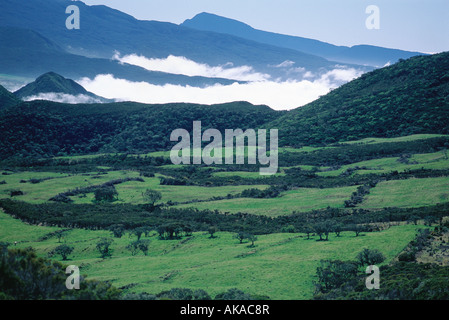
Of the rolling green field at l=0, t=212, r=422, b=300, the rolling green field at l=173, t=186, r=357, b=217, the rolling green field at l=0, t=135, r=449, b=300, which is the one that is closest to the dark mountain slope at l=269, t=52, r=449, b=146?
the rolling green field at l=0, t=135, r=449, b=300

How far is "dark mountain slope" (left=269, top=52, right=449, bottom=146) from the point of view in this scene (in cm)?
13725

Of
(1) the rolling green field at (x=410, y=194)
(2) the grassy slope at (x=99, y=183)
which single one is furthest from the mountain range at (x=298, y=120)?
(1) the rolling green field at (x=410, y=194)

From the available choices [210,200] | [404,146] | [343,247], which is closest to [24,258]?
[343,247]

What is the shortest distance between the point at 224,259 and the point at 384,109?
120748mm

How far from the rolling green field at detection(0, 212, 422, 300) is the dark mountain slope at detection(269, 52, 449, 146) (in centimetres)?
9276

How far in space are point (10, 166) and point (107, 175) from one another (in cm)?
3945

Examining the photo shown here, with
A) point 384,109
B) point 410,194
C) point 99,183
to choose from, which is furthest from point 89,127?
point 410,194

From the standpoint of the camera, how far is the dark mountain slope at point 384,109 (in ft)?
450

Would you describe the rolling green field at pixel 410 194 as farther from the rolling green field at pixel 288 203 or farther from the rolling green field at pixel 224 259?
the rolling green field at pixel 224 259

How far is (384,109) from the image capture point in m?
148

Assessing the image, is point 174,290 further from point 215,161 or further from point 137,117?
point 137,117

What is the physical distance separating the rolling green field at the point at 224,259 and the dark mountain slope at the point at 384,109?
92765 millimetres

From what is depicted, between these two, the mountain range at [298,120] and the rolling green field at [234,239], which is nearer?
the rolling green field at [234,239]

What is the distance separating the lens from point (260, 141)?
153 m
